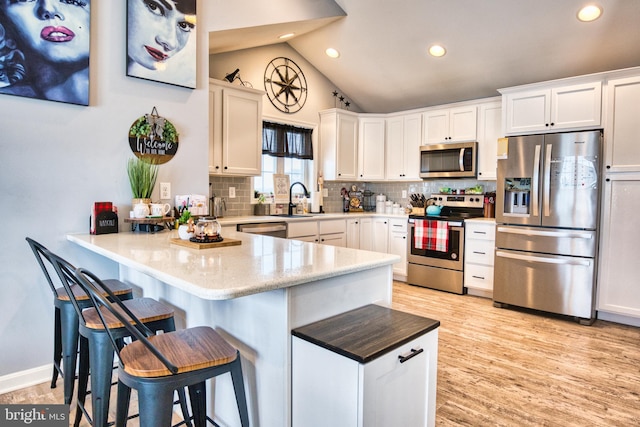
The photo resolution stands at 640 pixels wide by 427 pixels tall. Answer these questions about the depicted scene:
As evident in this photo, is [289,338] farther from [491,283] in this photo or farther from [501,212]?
[491,283]

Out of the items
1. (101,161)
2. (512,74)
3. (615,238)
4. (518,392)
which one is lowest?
(518,392)

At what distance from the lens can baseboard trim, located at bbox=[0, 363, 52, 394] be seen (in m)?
2.25

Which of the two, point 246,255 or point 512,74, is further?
point 512,74

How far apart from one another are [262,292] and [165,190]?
5.63 feet

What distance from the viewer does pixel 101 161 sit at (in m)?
2.47

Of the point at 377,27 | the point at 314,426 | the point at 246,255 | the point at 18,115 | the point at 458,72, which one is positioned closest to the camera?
the point at 314,426

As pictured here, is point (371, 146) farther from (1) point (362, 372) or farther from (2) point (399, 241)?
(1) point (362, 372)

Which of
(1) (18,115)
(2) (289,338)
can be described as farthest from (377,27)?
(2) (289,338)

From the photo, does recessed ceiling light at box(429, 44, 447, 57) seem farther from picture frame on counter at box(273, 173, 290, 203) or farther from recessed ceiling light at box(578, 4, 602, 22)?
picture frame on counter at box(273, 173, 290, 203)

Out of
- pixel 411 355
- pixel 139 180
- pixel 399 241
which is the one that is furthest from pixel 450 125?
pixel 411 355

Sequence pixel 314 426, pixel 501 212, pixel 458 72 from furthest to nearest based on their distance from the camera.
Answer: pixel 458 72 → pixel 501 212 → pixel 314 426

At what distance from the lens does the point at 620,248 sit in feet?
Result: 11.4

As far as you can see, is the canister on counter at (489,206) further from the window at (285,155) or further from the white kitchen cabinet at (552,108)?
the window at (285,155)

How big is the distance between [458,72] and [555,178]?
172 centimetres
